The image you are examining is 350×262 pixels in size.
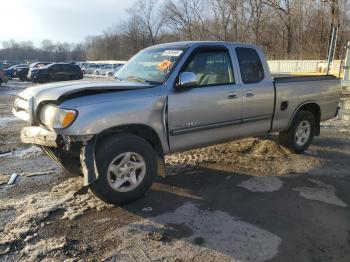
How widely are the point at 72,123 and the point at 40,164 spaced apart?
2573 mm

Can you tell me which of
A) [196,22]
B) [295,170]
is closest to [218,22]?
[196,22]

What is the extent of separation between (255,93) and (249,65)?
0.47 m

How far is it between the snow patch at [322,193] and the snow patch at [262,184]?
0.30 metres

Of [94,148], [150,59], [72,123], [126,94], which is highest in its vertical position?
[150,59]

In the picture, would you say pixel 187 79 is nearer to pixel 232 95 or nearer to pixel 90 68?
pixel 232 95

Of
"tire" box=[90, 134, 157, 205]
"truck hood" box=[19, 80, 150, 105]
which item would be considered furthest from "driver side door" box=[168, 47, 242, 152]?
"truck hood" box=[19, 80, 150, 105]

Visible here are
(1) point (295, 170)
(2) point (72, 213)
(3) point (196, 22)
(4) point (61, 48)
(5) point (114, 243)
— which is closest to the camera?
(5) point (114, 243)

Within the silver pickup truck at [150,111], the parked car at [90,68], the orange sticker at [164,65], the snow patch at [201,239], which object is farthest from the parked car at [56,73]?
the snow patch at [201,239]

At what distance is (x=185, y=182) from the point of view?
5.19m

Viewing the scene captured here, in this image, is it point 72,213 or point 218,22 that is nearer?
point 72,213

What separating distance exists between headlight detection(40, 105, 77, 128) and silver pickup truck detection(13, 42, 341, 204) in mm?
11

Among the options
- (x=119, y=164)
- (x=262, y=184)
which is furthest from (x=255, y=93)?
(x=119, y=164)

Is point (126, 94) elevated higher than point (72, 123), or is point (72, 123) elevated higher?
point (126, 94)

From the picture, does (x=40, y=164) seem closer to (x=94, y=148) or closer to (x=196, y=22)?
(x=94, y=148)
